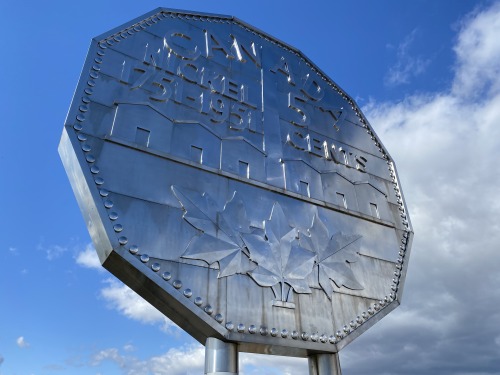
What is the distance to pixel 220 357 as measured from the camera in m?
4.66

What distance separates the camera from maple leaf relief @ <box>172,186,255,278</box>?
16.7 feet

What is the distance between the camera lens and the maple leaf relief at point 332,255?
241 inches

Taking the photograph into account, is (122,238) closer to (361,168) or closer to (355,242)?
(355,242)

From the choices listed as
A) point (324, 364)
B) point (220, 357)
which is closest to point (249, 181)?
point (220, 357)

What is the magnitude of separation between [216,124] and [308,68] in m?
4.10

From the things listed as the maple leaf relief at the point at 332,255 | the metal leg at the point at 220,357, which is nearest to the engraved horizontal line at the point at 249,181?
the maple leaf relief at the point at 332,255

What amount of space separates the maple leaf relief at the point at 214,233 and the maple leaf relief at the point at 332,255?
1.26 metres

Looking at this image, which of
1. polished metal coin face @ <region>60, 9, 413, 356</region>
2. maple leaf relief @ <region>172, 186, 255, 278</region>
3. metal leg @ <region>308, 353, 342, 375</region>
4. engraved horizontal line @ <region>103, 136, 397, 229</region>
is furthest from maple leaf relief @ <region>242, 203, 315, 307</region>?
metal leg @ <region>308, 353, 342, 375</region>

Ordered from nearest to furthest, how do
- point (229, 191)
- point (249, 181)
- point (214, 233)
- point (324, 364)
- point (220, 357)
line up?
point (220, 357), point (214, 233), point (324, 364), point (229, 191), point (249, 181)

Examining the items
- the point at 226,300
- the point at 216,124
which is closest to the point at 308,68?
the point at 216,124

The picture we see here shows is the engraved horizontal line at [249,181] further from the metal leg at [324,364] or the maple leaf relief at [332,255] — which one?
the metal leg at [324,364]

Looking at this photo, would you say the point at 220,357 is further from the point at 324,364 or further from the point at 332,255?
the point at 332,255

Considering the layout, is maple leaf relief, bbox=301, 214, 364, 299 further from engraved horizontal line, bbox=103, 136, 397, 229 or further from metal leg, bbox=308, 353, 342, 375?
metal leg, bbox=308, 353, 342, 375

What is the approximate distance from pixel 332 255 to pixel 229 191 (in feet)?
6.60
